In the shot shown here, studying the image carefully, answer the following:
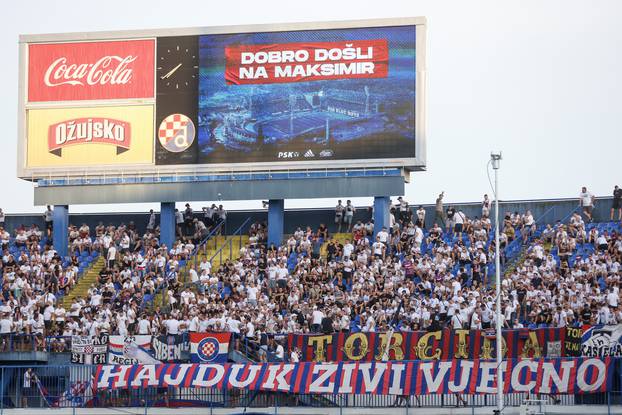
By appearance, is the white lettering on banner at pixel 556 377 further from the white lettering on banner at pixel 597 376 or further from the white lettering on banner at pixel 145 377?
the white lettering on banner at pixel 145 377

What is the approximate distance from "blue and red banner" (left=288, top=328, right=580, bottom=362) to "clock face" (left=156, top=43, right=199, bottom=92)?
13617 mm

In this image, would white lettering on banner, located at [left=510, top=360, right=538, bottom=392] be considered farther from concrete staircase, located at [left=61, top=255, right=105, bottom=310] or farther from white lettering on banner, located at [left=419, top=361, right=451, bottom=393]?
concrete staircase, located at [left=61, top=255, right=105, bottom=310]

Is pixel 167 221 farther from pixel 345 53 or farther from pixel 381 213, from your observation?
pixel 345 53

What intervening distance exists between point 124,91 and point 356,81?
9.49 m

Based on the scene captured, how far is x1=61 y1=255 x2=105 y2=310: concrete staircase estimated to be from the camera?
51938 mm

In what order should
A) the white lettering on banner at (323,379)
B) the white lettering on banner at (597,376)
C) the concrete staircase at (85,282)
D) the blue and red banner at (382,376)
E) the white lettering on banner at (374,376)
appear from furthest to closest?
the concrete staircase at (85,282)
the white lettering on banner at (323,379)
the white lettering on banner at (374,376)
the blue and red banner at (382,376)
the white lettering on banner at (597,376)

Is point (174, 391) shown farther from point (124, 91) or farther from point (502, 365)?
point (124, 91)

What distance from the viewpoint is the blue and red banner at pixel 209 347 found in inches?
A: 1768

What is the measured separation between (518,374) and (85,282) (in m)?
20.4

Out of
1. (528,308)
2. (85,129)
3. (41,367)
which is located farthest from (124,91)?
(528,308)

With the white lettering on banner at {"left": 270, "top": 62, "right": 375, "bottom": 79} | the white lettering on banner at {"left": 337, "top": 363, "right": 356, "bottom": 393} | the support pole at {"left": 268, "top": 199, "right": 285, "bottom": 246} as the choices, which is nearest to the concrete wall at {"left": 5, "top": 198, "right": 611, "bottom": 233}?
the support pole at {"left": 268, "top": 199, "right": 285, "bottom": 246}

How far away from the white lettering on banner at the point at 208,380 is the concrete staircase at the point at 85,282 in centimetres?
1030

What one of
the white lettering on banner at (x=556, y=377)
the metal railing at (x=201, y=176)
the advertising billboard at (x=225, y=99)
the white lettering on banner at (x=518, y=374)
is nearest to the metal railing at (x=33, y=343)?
the metal railing at (x=201, y=176)

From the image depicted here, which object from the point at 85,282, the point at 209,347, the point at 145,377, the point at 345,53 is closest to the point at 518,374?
the point at 209,347
